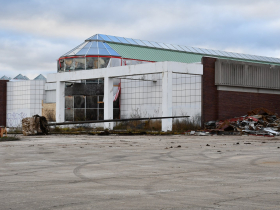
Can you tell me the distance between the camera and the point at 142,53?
4375cm

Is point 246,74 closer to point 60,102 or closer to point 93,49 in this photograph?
point 93,49

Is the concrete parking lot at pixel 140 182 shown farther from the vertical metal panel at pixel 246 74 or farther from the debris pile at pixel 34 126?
the vertical metal panel at pixel 246 74

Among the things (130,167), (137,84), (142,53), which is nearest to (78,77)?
(137,84)

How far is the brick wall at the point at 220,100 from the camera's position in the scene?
107 feet

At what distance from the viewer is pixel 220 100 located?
110 ft

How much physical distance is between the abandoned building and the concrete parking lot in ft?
66.2

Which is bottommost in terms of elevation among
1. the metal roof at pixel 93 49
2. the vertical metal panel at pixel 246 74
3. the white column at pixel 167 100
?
the white column at pixel 167 100

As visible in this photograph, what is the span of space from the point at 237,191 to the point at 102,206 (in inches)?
77.7

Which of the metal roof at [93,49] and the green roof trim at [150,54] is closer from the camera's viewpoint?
the metal roof at [93,49]

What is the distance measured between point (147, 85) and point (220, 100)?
252 inches

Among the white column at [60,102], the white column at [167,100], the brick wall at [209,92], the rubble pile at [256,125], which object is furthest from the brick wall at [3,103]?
the rubble pile at [256,125]

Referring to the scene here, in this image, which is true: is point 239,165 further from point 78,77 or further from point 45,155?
point 78,77

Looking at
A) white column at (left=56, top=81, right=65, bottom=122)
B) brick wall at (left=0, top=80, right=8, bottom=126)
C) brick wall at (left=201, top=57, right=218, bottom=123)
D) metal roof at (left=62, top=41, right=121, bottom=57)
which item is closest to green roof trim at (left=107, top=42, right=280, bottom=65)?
metal roof at (left=62, top=41, right=121, bottom=57)

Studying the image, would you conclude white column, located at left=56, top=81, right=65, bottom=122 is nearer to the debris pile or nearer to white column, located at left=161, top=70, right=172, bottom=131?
white column, located at left=161, top=70, right=172, bottom=131
